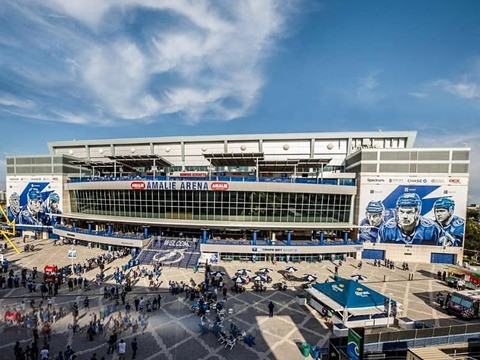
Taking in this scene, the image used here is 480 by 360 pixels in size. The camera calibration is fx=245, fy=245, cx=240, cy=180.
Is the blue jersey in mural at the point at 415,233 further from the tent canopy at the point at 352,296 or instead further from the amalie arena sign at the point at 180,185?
the amalie arena sign at the point at 180,185

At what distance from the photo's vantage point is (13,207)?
187 feet

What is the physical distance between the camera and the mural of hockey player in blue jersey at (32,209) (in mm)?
55594

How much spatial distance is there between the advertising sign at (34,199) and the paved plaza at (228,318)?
21.5 m

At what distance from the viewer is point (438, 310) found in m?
Answer: 24.4

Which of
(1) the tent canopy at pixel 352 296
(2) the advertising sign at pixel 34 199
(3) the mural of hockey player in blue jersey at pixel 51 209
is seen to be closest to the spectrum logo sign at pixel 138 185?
(2) the advertising sign at pixel 34 199

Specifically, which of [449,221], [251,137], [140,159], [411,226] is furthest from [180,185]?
[449,221]

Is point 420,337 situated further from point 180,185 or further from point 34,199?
Answer: point 34,199

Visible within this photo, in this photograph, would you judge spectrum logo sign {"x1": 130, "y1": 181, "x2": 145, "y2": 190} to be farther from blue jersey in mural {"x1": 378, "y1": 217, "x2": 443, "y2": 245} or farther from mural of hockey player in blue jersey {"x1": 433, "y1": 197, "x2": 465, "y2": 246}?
mural of hockey player in blue jersey {"x1": 433, "y1": 197, "x2": 465, "y2": 246}

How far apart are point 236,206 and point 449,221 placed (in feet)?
118

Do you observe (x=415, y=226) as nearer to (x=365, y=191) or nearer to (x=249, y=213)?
(x=365, y=191)

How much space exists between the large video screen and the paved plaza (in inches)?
310

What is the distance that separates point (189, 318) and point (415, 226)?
40225mm

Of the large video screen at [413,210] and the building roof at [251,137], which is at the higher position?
the building roof at [251,137]

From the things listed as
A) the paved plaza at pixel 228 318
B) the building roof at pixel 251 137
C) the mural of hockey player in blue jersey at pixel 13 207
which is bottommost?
the paved plaza at pixel 228 318
